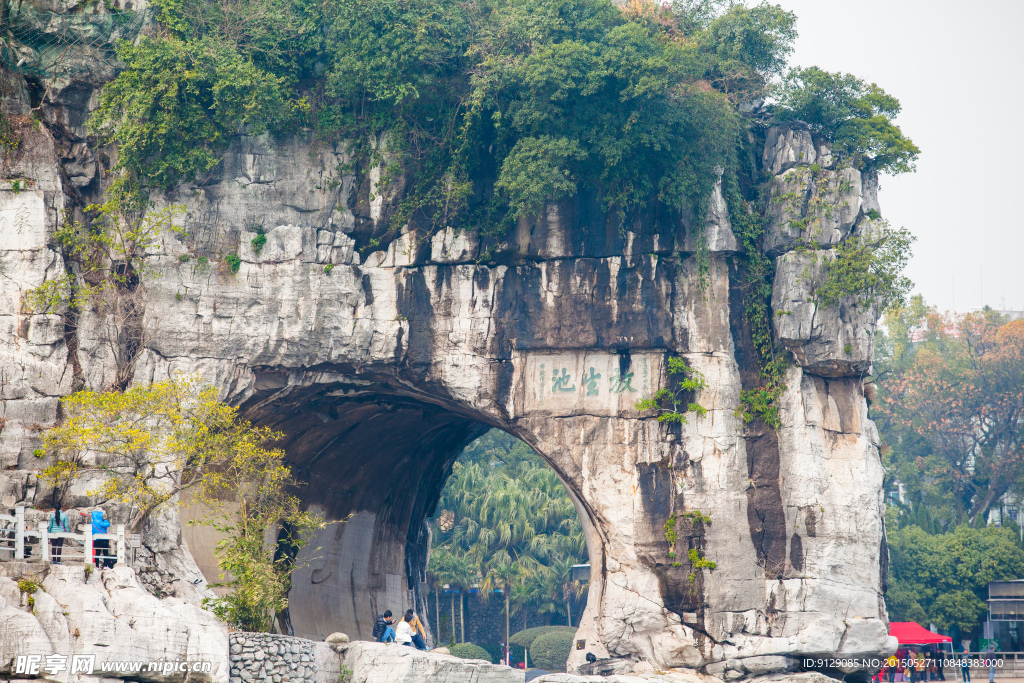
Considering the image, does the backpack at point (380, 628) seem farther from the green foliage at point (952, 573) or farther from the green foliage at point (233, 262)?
the green foliage at point (952, 573)

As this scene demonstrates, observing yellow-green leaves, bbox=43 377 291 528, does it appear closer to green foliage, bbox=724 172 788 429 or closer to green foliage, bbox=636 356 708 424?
green foliage, bbox=636 356 708 424

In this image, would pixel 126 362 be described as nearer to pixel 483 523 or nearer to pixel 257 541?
pixel 257 541

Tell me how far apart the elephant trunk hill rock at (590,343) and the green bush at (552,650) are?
1485 cm

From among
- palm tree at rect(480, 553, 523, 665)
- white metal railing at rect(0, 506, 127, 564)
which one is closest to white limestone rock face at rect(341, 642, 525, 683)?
white metal railing at rect(0, 506, 127, 564)

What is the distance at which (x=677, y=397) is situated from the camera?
20.9 meters

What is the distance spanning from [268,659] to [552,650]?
20.4 m

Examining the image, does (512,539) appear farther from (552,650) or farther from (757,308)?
(757,308)

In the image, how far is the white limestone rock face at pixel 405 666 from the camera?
1709cm

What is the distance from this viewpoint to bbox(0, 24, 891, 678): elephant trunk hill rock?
2020cm

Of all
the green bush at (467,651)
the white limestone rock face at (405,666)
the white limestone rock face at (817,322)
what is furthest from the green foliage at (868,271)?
the green bush at (467,651)

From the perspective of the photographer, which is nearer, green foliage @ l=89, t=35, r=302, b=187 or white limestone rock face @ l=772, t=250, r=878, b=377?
green foliage @ l=89, t=35, r=302, b=187

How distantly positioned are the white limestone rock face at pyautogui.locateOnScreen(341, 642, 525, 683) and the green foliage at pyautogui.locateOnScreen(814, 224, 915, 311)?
9.36 metres

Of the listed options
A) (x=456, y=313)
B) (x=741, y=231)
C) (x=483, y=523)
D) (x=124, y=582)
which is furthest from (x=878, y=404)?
(x=124, y=582)

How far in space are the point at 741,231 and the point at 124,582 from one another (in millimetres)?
12823
